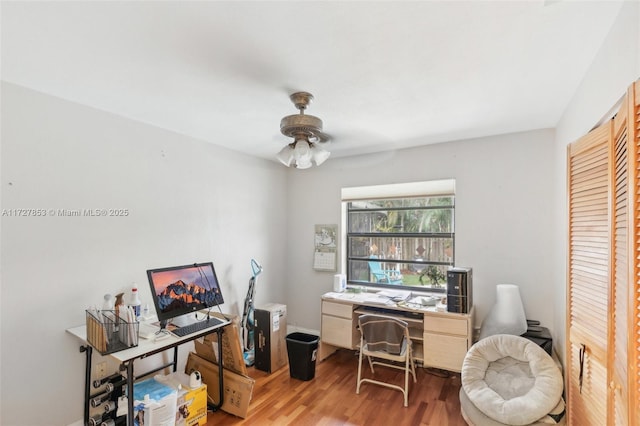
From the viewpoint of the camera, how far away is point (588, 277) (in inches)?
61.1

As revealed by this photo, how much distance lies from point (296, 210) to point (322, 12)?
3.17 meters

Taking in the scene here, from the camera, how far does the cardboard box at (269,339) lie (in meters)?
3.22

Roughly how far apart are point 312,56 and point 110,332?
2102mm

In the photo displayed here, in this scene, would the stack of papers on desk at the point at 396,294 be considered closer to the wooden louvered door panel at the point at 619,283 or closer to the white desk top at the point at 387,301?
the white desk top at the point at 387,301

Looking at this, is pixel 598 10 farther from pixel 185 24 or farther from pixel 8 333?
pixel 8 333

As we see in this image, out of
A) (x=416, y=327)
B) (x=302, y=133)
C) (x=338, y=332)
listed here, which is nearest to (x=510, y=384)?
(x=416, y=327)

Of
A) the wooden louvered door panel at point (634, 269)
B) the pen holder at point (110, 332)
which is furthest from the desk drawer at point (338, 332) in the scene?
the wooden louvered door panel at point (634, 269)

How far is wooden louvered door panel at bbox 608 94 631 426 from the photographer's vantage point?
3.59 ft

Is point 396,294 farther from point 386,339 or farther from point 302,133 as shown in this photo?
point 302,133

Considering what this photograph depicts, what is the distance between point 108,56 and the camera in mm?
1635

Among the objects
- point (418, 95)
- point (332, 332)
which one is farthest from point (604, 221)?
point (332, 332)

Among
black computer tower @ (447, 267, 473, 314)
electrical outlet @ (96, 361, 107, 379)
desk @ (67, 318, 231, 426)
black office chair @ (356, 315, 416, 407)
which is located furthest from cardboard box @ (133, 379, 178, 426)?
black computer tower @ (447, 267, 473, 314)

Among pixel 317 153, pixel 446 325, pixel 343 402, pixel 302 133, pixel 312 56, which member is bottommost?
pixel 343 402

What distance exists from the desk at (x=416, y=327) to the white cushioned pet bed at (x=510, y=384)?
13.2 inches
